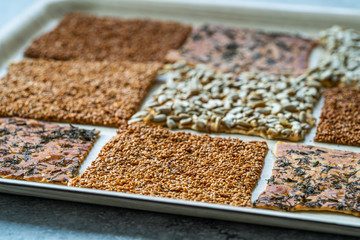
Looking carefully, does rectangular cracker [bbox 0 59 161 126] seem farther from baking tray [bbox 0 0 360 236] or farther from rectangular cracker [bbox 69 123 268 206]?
rectangular cracker [bbox 69 123 268 206]

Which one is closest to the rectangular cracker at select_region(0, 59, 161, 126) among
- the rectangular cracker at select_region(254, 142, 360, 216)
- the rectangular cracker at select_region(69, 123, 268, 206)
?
the rectangular cracker at select_region(69, 123, 268, 206)


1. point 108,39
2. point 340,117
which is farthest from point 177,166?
point 108,39

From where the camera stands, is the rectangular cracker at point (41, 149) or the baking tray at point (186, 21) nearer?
the baking tray at point (186, 21)

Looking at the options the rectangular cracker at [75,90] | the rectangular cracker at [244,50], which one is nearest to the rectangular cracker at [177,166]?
the rectangular cracker at [75,90]

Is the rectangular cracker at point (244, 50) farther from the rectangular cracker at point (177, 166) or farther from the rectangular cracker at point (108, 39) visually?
the rectangular cracker at point (177, 166)

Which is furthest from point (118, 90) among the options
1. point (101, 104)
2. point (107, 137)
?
point (107, 137)

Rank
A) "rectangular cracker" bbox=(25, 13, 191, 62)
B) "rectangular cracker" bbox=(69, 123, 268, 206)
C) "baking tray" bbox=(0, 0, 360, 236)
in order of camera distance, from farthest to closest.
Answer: "rectangular cracker" bbox=(25, 13, 191, 62)
"rectangular cracker" bbox=(69, 123, 268, 206)
"baking tray" bbox=(0, 0, 360, 236)

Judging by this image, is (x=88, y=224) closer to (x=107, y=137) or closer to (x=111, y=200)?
(x=111, y=200)
